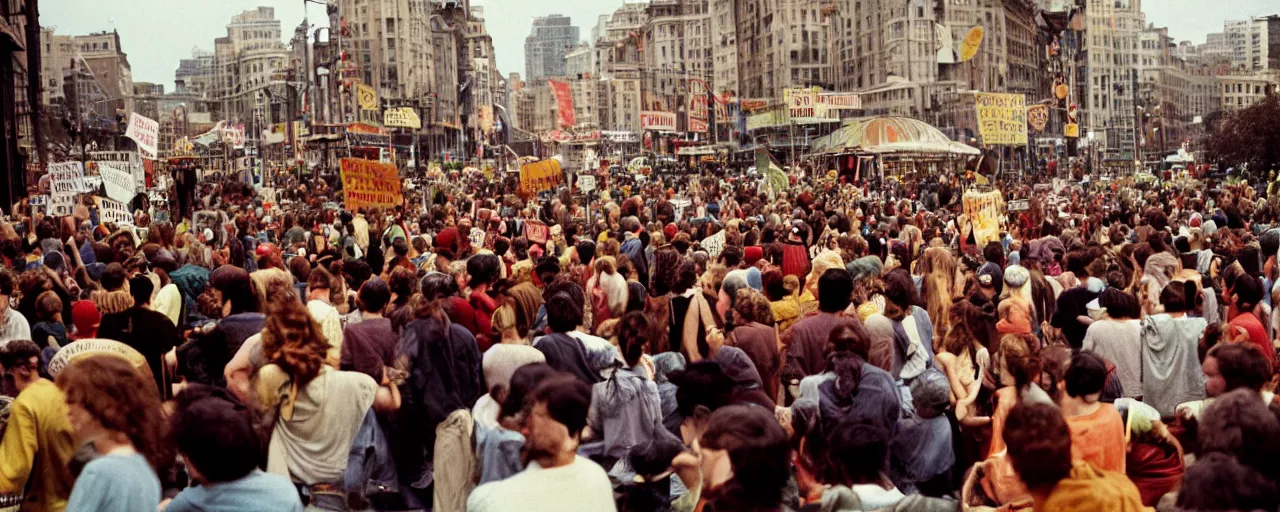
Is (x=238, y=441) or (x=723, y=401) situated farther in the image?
(x=723, y=401)

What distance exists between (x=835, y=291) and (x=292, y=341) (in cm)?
314

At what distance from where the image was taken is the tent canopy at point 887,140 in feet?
146

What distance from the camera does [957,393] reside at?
23.9 ft

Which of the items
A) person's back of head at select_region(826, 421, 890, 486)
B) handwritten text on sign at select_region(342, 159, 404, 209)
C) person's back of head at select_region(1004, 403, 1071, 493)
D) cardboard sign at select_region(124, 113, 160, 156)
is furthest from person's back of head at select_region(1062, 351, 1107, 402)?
cardboard sign at select_region(124, 113, 160, 156)

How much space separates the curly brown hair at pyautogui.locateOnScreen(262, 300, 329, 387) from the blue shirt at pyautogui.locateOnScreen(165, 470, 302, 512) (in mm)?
1921

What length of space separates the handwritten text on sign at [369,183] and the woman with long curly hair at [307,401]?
1320 cm

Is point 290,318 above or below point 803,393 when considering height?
above

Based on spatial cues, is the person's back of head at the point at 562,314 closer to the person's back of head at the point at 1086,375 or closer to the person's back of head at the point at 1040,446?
the person's back of head at the point at 1086,375

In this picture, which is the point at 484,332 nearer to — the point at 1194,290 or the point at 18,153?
the point at 1194,290

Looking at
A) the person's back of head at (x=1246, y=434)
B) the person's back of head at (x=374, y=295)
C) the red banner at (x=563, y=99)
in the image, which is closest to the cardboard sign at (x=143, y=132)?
the person's back of head at (x=374, y=295)

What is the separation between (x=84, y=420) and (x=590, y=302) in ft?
21.3

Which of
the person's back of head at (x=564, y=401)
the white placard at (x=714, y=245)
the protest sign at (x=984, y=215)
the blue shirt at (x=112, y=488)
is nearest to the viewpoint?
the blue shirt at (x=112, y=488)

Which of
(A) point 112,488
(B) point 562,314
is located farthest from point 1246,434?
(B) point 562,314

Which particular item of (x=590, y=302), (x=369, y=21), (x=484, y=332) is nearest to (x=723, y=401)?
(x=484, y=332)
